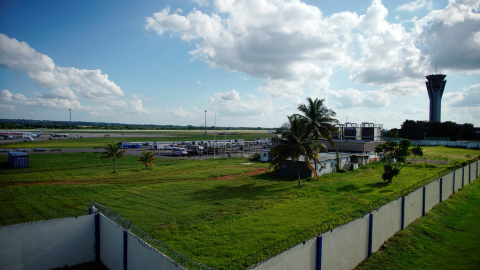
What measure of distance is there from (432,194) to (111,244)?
17.1 metres

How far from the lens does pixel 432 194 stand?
1584 centimetres

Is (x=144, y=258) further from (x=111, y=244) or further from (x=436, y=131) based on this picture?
(x=436, y=131)

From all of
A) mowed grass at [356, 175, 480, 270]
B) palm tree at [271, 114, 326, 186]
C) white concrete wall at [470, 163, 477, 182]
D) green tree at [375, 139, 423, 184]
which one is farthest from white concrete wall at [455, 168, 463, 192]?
palm tree at [271, 114, 326, 186]

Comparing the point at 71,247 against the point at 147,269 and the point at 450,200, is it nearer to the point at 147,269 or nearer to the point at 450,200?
the point at 147,269

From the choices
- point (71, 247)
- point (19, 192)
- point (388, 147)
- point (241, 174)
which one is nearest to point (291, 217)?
point (71, 247)

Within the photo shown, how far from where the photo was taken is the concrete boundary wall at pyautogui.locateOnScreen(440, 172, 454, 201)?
1754cm

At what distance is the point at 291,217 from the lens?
51.2 ft

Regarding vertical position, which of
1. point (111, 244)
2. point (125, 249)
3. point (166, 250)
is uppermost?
point (166, 250)

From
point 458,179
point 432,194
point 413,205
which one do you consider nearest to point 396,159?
point 458,179

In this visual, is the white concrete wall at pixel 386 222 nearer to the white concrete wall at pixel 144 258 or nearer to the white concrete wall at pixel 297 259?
the white concrete wall at pixel 297 259

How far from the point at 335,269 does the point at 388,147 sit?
3572 cm

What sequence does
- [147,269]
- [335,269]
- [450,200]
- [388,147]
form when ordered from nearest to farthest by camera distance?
[147,269]
[335,269]
[450,200]
[388,147]

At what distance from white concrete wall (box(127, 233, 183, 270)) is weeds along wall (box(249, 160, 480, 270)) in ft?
6.80

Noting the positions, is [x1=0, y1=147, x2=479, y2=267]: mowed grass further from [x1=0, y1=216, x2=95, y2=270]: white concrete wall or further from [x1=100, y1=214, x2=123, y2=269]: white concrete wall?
[x1=0, y1=216, x2=95, y2=270]: white concrete wall
